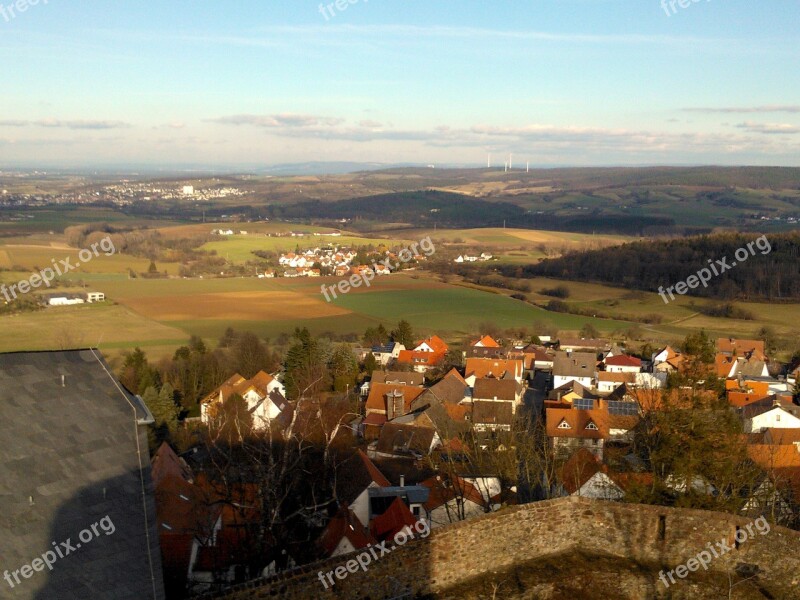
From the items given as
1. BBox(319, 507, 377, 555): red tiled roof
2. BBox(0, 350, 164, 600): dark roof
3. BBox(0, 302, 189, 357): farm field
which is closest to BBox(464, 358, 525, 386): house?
BBox(0, 302, 189, 357): farm field

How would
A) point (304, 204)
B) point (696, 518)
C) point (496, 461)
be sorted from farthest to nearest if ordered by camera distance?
point (304, 204) < point (496, 461) < point (696, 518)

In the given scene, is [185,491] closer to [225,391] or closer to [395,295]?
[225,391]

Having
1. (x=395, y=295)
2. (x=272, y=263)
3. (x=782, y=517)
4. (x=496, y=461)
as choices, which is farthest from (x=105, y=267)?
(x=782, y=517)

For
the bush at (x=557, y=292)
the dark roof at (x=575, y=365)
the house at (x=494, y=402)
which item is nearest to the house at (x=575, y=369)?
the dark roof at (x=575, y=365)

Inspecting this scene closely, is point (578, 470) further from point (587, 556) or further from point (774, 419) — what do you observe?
point (774, 419)

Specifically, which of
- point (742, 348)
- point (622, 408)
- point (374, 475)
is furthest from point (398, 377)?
point (742, 348)

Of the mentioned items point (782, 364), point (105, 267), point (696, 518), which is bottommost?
point (782, 364)
